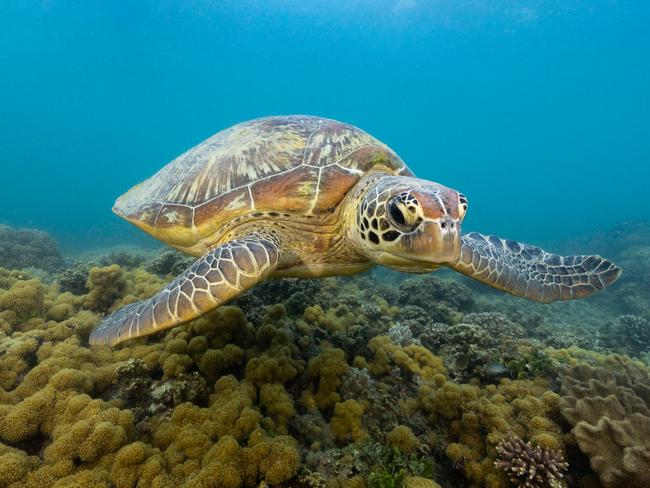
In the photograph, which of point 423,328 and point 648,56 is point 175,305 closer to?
point 423,328

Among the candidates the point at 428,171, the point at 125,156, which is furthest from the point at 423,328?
the point at 125,156

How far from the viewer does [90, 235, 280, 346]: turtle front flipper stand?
2.21 m

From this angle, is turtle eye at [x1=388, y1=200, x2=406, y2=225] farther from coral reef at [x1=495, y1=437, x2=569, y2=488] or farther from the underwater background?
coral reef at [x1=495, y1=437, x2=569, y2=488]

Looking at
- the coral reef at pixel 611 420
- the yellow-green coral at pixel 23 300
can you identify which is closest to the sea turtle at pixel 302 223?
the coral reef at pixel 611 420

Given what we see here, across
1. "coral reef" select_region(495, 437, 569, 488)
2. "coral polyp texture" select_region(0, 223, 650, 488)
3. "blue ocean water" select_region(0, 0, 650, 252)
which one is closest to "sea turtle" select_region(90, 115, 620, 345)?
"coral polyp texture" select_region(0, 223, 650, 488)

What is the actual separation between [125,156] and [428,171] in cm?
12175

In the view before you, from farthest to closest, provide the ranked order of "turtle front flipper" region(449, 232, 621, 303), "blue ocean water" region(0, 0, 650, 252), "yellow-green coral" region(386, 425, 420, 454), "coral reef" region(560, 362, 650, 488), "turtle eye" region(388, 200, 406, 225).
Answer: "blue ocean water" region(0, 0, 650, 252), "turtle front flipper" region(449, 232, 621, 303), "yellow-green coral" region(386, 425, 420, 454), "turtle eye" region(388, 200, 406, 225), "coral reef" region(560, 362, 650, 488)

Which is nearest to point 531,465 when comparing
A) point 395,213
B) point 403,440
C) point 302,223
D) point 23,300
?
point 403,440

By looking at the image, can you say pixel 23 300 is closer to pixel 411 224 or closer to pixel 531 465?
pixel 411 224

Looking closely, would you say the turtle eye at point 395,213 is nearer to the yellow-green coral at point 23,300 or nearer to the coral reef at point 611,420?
the coral reef at point 611,420

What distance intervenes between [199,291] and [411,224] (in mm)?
1644

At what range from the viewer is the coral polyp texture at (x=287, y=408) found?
1855 millimetres

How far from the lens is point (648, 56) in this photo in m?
85.6

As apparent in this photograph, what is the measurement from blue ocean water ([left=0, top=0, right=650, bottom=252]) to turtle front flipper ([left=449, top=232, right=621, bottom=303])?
64.5m
